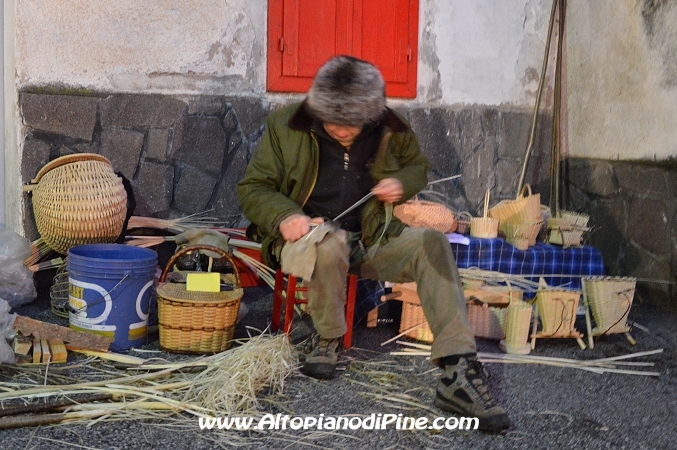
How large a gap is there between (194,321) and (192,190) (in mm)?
1806

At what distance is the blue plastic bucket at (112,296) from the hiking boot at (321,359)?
92 cm

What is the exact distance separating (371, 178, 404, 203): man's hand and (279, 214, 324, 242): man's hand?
0.39 m

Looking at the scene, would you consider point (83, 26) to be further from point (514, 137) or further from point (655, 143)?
point (655, 143)

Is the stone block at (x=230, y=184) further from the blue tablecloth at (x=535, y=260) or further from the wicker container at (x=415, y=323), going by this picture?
the wicker container at (x=415, y=323)

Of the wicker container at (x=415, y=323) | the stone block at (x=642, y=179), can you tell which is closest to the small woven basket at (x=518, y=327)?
the wicker container at (x=415, y=323)

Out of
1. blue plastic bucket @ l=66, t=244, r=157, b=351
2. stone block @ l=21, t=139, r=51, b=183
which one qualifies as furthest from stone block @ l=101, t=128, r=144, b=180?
blue plastic bucket @ l=66, t=244, r=157, b=351

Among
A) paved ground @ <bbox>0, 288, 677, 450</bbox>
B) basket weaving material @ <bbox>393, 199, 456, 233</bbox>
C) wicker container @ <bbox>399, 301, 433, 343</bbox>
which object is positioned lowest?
paved ground @ <bbox>0, 288, 677, 450</bbox>

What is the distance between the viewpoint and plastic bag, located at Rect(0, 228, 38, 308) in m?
4.48

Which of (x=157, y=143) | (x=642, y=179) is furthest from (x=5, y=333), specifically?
(x=642, y=179)

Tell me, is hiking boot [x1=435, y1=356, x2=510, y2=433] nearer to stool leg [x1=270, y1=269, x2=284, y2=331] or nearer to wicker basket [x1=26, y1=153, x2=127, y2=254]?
stool leg [x1=270, y1=269, x2=284, y2=331]

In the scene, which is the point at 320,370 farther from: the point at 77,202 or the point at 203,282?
the point at 77,202

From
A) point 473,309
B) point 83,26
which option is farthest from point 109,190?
point 473,309

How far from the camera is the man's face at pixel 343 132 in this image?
3.53 meters

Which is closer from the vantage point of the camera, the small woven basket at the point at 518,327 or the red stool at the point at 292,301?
the red stool at the point at 292,301
